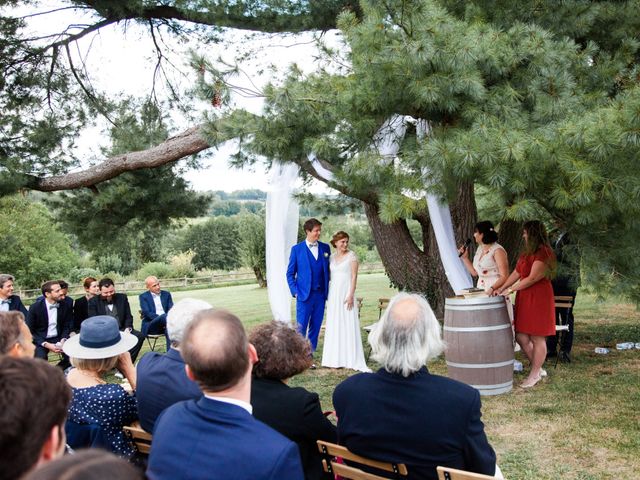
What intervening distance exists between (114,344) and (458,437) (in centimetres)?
147

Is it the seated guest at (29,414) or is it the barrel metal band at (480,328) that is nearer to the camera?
the seated guest at (29,414)

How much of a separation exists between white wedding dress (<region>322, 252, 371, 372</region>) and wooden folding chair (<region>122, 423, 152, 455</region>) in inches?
152

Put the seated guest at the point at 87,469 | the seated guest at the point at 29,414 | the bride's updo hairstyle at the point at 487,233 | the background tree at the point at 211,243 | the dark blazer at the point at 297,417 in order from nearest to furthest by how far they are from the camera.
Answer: the seated guest at the point at 87,469 → the seated guest at the point at 29,414 → the dark blazer at the point at 297,417 → the bride's updo hairstyle at the point at 487,233 → the background tree at the point at 211,243

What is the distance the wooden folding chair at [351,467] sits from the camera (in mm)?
2008

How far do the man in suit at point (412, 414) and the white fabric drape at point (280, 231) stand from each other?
4.23 meters

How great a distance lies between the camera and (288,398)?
211cm

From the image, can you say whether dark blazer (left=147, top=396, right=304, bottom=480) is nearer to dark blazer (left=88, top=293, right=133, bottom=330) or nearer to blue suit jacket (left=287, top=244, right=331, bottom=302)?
blue suit jacket (left=287, top=244, right=331, bottom=302)

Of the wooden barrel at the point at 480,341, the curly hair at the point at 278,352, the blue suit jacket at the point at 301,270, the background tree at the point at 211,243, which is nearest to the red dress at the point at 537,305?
the wooden barrel at the point at 480,341

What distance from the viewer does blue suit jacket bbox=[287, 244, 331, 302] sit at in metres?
6.29

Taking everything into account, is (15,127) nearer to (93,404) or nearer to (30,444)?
(93,404)

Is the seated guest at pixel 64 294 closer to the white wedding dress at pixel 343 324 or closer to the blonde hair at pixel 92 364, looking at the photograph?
the white wedding dress at pixel 343 324

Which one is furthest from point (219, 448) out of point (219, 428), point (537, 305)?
point (537, 305)

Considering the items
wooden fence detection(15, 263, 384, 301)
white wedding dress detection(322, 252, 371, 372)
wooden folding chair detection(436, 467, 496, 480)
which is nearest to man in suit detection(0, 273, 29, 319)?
white wedding dress detection(322, 252, 371, 372)

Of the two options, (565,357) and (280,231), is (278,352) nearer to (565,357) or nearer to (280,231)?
(280,231)
